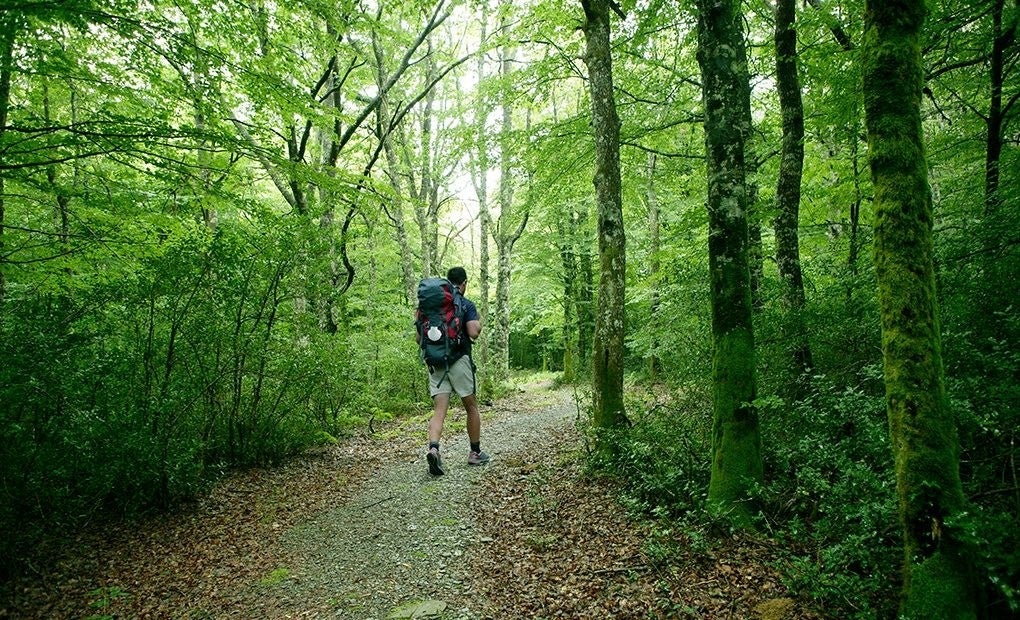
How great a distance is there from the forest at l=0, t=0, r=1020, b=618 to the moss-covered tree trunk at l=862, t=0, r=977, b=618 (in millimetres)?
12

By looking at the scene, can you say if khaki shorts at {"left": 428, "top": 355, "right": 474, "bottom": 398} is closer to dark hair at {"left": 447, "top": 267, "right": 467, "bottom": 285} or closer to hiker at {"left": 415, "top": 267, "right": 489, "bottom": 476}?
hiker at {"left": 415, "top": 267, "right": 489, "bottom": 476}

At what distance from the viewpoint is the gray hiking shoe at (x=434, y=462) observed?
260 inches

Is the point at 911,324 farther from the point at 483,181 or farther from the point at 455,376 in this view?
the point at 483,181

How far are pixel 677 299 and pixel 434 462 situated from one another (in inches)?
172

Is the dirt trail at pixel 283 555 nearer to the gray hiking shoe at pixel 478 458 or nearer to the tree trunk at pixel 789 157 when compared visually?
the gray hiking shoe at pixel 478 458

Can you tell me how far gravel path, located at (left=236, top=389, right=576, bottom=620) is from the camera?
3836 mm

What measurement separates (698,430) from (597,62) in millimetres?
4949

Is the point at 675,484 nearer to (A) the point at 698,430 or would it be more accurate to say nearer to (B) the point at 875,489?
(A) the point at 698,430

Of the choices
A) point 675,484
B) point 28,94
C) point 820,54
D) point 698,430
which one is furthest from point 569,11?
point 28,94

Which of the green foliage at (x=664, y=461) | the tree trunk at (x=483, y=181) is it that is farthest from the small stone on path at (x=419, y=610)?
the tree trunk at (x=483, y=181)

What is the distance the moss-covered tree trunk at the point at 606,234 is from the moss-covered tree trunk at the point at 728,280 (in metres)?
2.06

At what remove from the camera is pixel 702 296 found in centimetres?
678

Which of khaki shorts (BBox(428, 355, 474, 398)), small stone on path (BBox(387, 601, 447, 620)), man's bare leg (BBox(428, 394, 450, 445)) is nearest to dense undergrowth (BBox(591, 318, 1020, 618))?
small stone on path (BBox(387, 601, 447, 620))

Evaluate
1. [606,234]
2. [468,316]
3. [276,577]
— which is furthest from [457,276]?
[276,577]
